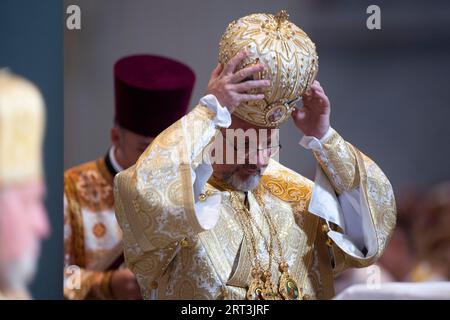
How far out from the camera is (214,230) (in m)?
4.18

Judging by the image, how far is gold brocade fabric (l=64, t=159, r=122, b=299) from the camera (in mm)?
5047

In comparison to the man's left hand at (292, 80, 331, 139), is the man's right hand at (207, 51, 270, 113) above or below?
above

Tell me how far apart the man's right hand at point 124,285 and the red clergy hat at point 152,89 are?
62cm

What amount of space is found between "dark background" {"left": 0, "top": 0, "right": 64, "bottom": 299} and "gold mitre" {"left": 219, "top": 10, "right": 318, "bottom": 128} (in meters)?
1.06

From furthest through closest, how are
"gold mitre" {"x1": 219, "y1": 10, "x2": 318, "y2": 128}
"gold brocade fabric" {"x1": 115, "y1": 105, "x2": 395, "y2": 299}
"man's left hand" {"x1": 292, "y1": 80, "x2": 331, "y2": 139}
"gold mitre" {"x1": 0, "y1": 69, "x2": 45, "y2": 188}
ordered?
"gold mitre" {"x1": 0, "y1": 69, "x2": 45, "y2": 188}
"man's left hand" {"x1": 292, "y1": 80, "x2": 331, "y2": 139}
"gold mitre" {"x1": 219, "y1": 10, "x2": 318, "y2": 128}
"gold brocade fabric" {"x1": 115, "y1": 105, "x2": 395, "y2": 299}

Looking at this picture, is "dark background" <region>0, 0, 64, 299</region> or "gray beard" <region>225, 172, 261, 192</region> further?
"dark background" <region>0, 0, 64, 299</region>

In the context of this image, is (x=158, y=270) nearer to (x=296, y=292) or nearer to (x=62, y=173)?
(x=296, y=292)

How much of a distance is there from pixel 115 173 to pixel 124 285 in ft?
1.54

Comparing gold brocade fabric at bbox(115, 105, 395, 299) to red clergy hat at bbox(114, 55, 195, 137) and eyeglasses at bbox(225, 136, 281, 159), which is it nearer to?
eyeglasses at bbox(225, 136, 281, 159)

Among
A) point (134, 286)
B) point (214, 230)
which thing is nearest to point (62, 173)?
point (134, 286)

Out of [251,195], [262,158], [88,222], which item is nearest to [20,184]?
[88,222]

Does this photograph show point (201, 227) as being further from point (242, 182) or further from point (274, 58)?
point (274, 58)

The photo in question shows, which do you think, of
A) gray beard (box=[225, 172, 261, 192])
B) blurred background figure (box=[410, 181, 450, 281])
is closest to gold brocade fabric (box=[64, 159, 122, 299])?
gray beard (box=[225, 172, 261, 192])
